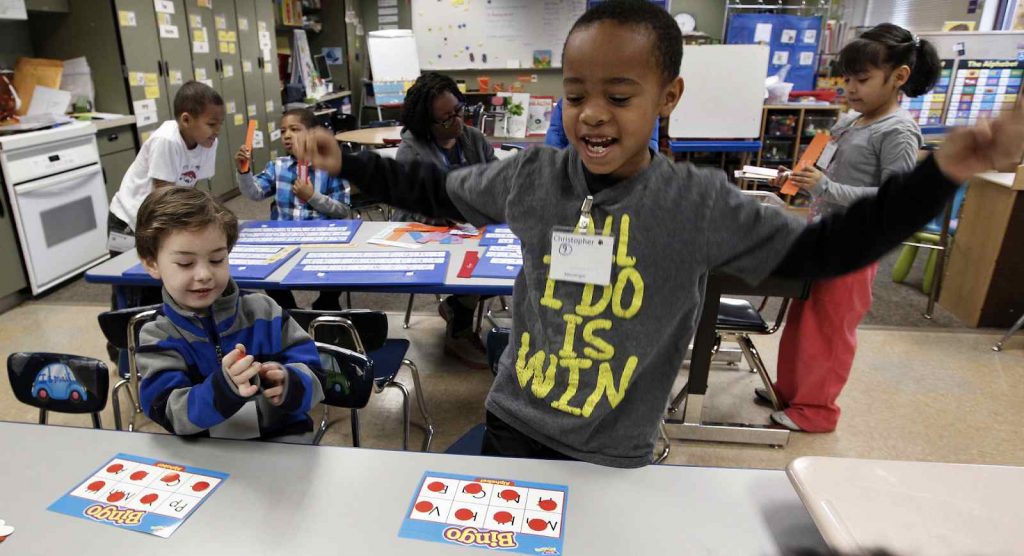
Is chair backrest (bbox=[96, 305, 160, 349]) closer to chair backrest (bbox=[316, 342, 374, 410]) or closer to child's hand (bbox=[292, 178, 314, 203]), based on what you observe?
chair backrest (bbox=[316, 342, 374, 410])

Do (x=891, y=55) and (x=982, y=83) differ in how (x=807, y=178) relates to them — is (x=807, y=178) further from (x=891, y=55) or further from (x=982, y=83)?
(x=982, y=83)

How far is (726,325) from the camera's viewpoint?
225 centimetres

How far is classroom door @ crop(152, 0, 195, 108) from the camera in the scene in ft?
15.8

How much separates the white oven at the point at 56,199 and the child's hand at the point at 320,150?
3197 mm

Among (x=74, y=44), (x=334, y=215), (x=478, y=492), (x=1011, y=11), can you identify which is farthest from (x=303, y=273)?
(x=1011, y=11)

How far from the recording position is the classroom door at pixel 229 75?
562 cm

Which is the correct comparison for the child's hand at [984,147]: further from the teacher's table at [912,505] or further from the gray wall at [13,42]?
the gray wall at [13,42]

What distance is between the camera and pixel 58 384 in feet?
4.50

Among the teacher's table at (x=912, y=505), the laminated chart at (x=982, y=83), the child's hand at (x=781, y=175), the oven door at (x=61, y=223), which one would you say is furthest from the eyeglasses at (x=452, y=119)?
the laminated chart at (x=982, y=83)

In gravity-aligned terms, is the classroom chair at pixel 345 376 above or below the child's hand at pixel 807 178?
below

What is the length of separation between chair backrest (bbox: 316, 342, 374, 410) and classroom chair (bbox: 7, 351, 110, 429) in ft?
1.55

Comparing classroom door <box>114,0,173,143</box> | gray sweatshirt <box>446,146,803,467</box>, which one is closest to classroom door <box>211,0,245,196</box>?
classroom door <box>114,0,173,143</box>

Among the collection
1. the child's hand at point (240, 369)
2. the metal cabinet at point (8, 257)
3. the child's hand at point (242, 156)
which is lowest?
the metal cabinet at point (8, 257)

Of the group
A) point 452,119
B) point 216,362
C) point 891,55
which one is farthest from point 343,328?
point 891,55
